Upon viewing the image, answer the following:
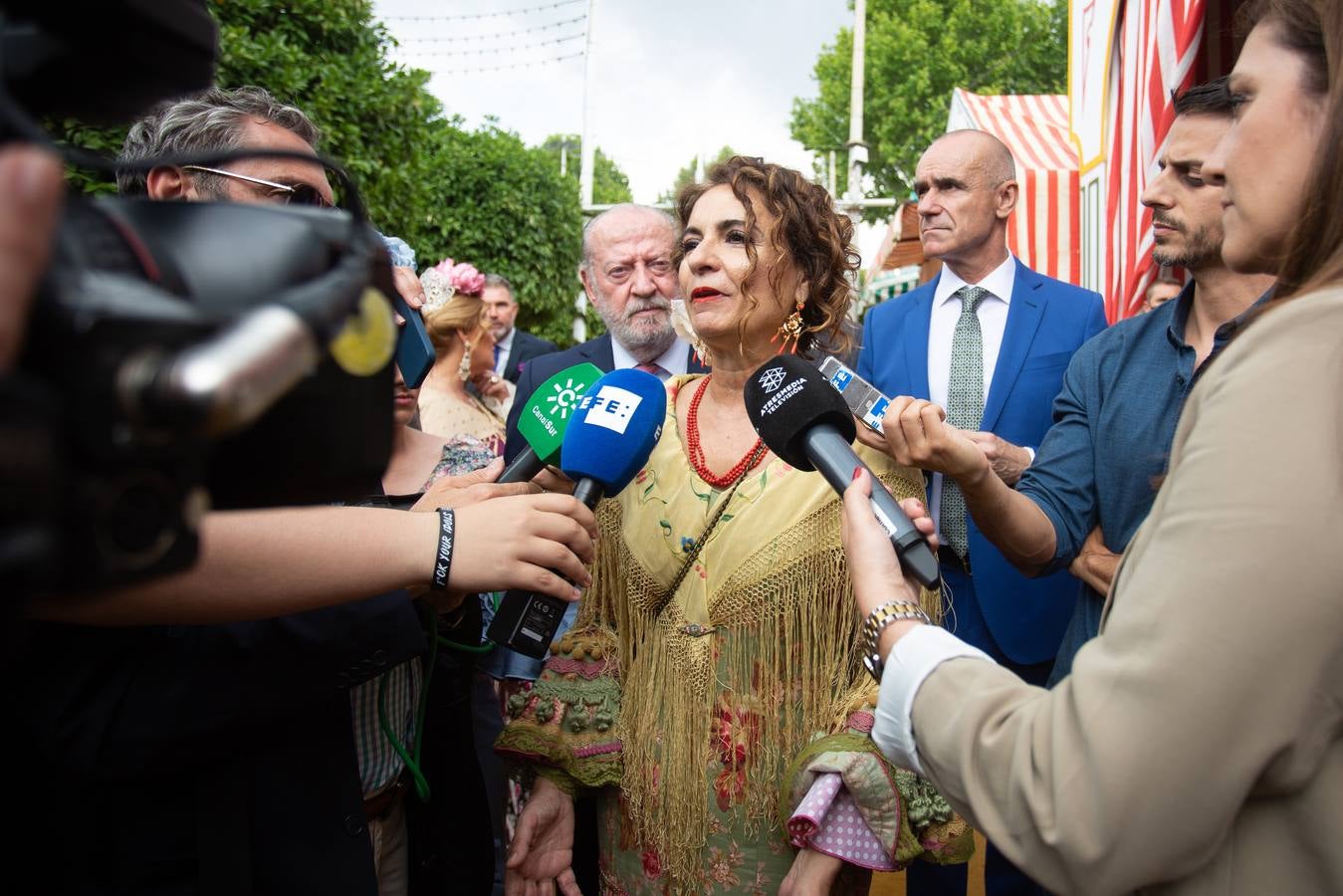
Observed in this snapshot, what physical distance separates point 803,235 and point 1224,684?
168 cm

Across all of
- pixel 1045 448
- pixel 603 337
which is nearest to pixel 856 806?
pixel 1045 448

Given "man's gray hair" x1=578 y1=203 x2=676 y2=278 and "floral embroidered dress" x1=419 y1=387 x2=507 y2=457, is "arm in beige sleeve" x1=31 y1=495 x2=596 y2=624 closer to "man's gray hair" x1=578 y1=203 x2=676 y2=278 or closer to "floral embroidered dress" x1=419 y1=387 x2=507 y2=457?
"floral embroidered dress" x1=419 y1=387 x2=507 y2=457

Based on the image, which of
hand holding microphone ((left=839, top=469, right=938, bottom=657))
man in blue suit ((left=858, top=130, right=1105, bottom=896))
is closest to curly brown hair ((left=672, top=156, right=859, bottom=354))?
man in blue suit ((left=858, top=130, right=1105, bottom=896))

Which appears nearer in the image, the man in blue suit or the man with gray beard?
the man in blue suit

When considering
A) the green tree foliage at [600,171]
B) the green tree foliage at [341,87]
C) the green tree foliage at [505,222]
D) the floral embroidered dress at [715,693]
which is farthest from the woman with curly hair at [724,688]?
the green tree foliage at [600,171]

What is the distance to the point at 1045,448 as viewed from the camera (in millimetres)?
2549

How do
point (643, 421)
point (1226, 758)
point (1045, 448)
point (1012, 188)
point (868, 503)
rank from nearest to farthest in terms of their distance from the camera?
point (1226, 758) → point (868, 503) → point (643, 421) → point (1045, 448) → point (1012, 188)

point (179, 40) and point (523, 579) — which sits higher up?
point (179, 40)

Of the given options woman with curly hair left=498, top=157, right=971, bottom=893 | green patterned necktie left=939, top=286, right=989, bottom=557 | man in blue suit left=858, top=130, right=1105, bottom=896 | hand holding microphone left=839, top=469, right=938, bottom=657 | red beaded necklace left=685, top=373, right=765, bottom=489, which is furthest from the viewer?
green patterned necktie left=939, top=286, right=989, bottom=557

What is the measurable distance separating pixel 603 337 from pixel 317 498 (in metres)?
4.07

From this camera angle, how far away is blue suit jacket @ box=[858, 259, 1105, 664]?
2.99 meters

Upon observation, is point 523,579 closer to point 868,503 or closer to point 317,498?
point 868,503

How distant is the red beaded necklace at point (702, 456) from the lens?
7.22 ft

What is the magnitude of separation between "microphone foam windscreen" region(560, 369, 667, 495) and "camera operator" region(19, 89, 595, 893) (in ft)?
0.43
